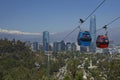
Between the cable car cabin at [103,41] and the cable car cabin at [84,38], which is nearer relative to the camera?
the cable car cabin at [103,41]

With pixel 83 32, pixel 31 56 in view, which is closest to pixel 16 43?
pixel 31 56

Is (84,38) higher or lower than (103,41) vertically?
higher

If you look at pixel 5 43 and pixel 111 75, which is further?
pixel 5 43

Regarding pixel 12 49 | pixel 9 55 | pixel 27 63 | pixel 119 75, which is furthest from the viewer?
pixel 12 49

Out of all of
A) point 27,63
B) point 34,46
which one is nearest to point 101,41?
point 27,63

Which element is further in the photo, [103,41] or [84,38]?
[84,38]

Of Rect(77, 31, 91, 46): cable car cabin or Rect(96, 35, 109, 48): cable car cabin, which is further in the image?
Rect(77, 31, 91, 46): cable car cabin

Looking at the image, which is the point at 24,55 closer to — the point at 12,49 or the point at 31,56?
the point at 31,56

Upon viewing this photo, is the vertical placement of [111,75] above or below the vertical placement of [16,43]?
below

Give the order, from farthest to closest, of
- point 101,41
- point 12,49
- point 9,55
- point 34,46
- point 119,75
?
point 34,46, point 12,49, point 9,55, point 119,75, point 101,41

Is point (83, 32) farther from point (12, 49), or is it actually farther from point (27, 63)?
point (12, 49)
